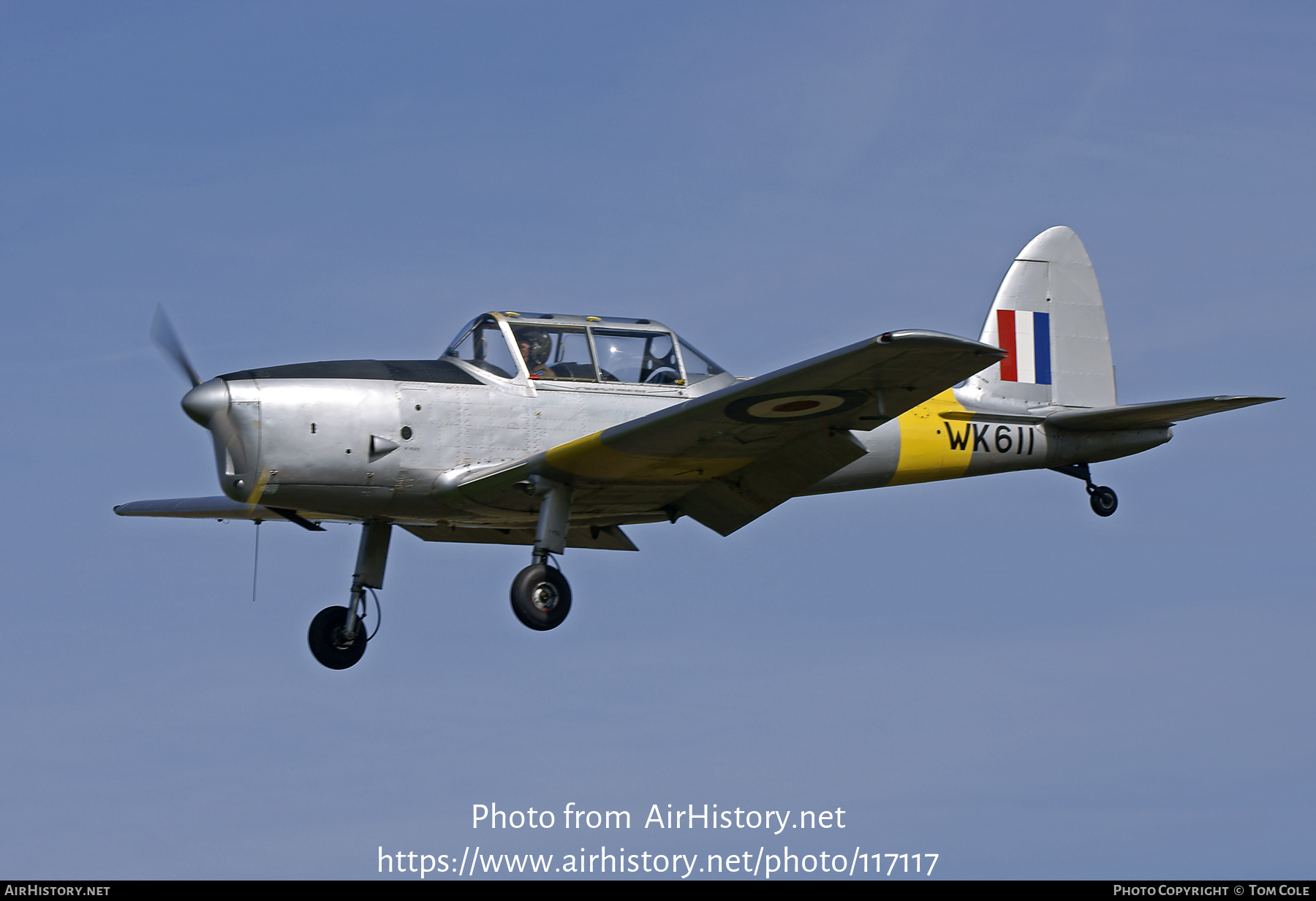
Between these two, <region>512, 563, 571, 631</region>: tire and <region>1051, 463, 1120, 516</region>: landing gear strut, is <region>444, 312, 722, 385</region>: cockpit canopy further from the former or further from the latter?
<region>1051, 463, 1120, 516</region>: landing gear strut

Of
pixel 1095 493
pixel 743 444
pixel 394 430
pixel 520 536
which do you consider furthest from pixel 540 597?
pixel 1095 493

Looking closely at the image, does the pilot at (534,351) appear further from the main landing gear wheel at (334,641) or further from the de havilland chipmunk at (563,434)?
the main landing gear wheel at (334,641)

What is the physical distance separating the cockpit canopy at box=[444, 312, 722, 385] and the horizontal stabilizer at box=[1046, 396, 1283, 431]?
395 cm

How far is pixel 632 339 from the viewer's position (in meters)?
13.5

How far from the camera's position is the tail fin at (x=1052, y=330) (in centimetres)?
1567

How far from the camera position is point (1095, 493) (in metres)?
15.4

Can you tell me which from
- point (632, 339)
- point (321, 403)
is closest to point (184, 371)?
point (321, 403)

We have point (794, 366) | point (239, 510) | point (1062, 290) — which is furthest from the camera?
point (1062, 290)

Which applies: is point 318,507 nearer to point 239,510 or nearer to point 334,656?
point 334,656

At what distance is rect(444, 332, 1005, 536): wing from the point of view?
1095cm

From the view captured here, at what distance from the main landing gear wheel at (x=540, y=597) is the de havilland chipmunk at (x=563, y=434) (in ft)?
0.05

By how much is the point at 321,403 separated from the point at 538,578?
2.14 meters

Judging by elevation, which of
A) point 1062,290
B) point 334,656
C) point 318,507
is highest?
point 1062,290

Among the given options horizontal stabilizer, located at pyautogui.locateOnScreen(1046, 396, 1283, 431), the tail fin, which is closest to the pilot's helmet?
the tail fin
